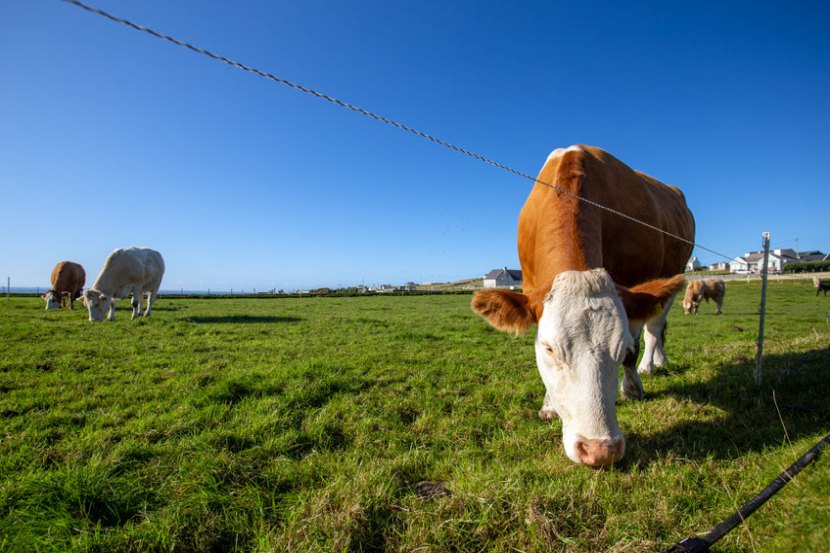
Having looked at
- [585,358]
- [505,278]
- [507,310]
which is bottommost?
[585,358]

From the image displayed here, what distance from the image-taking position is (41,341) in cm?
819

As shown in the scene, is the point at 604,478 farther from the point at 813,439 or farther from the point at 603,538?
the point at 813,439

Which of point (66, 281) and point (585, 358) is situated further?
point (66, 281)

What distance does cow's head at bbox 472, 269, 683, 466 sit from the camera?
253 cm

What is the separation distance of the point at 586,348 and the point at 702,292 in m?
23.4

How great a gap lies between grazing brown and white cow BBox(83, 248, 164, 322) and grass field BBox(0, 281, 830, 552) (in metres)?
8.92

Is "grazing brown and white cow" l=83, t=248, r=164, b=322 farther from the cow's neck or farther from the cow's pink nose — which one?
the cow's pink nose

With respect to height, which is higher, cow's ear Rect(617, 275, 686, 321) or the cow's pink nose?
cow's ear Rect(617, 275, 686, 321)

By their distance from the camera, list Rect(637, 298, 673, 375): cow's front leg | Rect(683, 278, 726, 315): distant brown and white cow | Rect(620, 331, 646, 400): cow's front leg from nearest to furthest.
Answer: Rect(620, 331, 646, 400): cow's front leg, Rect(637, 298, 673, 375): cow's front leg, Rect(683, 278, 726, 315): distant brown and white cow

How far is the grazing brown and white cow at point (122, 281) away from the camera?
13.3 m

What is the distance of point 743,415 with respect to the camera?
11.7 feet

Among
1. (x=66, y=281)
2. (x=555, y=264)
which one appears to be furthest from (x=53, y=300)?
(x=555, y=264)

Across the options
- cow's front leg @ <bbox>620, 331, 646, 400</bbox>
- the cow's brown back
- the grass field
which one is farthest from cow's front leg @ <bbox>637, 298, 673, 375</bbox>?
cow's front leg @ <bbox>620, 331, 646, 400</bbox>

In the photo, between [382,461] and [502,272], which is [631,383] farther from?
[502,272]
